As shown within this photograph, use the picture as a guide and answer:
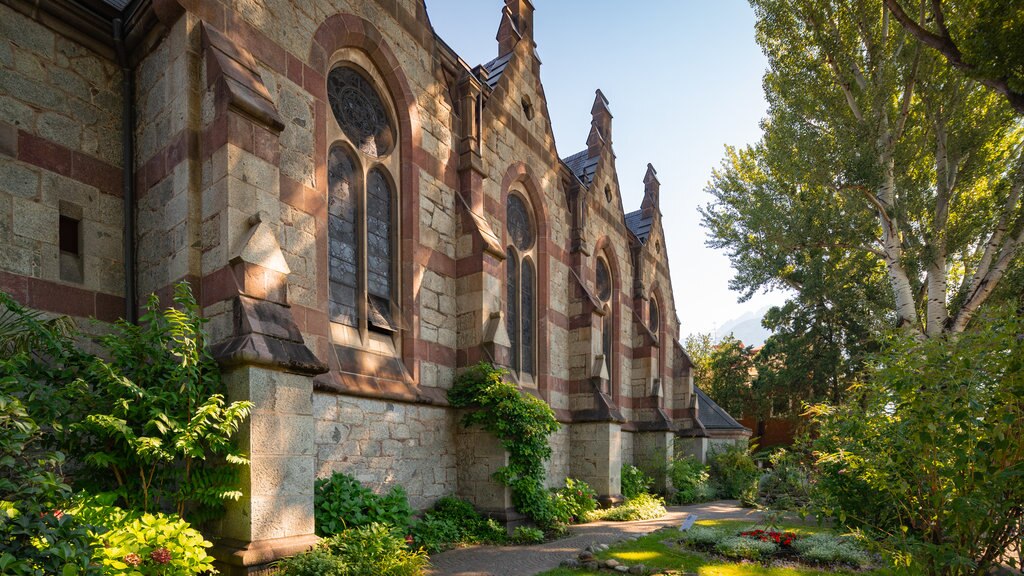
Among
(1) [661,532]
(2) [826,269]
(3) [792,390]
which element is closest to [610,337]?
(1) [661,532]

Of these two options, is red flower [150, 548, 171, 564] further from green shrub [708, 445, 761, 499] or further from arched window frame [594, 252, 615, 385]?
green shrub [708, 445, 761, 499]

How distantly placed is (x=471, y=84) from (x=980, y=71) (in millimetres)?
8047

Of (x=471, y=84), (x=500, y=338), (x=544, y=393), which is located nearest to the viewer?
(x=500, y=338)

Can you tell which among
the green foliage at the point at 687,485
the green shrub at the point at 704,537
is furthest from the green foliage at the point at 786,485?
the green shrub at the point at 704,537

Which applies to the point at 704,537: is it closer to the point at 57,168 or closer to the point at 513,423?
the point at 513,423

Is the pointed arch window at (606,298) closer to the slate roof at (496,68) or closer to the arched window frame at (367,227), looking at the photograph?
the slate roof at (496,68)

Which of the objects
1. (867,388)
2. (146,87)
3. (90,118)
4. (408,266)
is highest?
(146,87)

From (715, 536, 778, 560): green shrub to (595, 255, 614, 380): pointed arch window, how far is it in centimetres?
945

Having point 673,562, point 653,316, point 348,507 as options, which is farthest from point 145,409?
point 653,316

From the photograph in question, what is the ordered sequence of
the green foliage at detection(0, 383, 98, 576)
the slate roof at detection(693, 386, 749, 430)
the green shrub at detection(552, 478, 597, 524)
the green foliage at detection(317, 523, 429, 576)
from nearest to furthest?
the green foliage at detection(0, 383, 98, 576)
the green foliage at detection(317, 523, 429, 576)
the green shrub at detection(552, 478, 597, 524)
the slate roof at detection(693, 386, 749, 430)

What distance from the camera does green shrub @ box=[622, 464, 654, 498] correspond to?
1590 centimetres

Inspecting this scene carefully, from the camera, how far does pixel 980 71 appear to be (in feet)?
24.8

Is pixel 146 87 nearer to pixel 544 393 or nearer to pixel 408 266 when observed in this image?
pixel 408 266

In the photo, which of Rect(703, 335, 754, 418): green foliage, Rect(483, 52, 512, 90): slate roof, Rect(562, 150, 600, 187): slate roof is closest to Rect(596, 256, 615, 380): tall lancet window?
Rect(562, 150, 600, 187): slate roof
